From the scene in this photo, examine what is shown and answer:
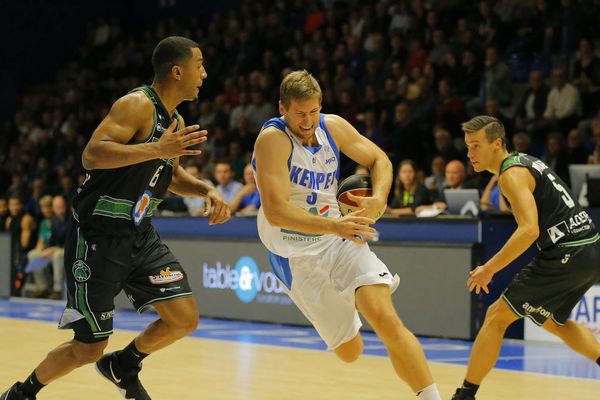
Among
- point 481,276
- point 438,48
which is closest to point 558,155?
point 438,48

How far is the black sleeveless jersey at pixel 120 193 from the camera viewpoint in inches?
231

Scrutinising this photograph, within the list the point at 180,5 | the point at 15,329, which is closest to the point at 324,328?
the point at 15,329

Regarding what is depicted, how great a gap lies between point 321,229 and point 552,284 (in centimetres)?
198

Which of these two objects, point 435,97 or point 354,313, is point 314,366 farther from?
point 435,97

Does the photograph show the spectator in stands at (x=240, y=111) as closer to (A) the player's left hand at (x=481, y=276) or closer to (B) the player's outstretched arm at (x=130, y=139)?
(A) the player's left hand at (x=481, y=276)

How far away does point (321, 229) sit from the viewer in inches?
219

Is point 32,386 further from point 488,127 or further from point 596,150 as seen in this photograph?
point 596,150

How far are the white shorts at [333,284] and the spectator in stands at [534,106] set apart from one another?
28.3 ft

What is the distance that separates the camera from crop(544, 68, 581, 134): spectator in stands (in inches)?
549

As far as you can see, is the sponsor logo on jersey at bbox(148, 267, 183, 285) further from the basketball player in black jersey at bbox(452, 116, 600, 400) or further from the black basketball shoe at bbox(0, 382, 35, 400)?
the basketball player in black jersey at bbox(452, 116, 600, 400)

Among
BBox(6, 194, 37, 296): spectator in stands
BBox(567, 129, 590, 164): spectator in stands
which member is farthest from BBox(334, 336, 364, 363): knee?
BBox(6, 194, 37, 296): spectator in stands

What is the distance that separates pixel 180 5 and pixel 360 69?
8.91 m

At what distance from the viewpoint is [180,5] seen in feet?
82.6

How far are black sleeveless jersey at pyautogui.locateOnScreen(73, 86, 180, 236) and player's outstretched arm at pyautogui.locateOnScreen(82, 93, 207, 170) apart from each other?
11 centimetres
